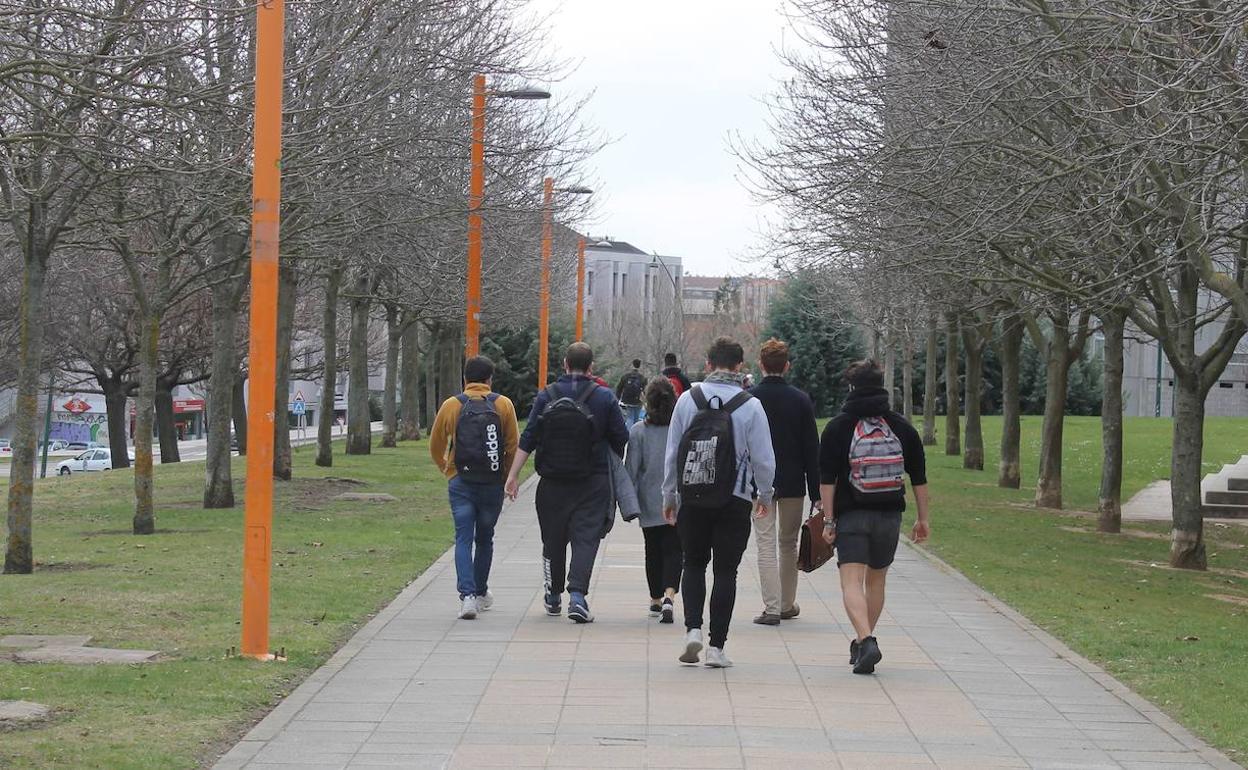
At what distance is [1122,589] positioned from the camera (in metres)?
14.8

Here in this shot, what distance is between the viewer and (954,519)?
2270cm

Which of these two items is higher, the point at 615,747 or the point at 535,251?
the point at 535,251

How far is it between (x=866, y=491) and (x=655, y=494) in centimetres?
231

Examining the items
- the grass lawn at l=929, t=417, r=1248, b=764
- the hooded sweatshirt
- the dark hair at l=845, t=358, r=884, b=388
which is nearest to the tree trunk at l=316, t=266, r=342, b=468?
the grass lawn at l=929, t=417, r=1248, b=764

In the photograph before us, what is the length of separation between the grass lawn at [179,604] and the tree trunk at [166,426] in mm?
20449

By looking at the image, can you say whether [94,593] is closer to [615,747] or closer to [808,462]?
[808,462]

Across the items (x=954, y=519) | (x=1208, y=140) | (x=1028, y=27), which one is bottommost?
(x=954, y=519)

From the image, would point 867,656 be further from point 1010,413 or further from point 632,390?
point 1010,413

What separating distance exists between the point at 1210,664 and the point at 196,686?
602 cm

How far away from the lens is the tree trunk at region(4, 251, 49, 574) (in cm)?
1370

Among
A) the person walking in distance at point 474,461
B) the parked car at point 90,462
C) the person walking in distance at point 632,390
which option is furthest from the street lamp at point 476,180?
the parked car at point 90,462

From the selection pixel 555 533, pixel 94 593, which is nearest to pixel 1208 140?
pixel 555 533

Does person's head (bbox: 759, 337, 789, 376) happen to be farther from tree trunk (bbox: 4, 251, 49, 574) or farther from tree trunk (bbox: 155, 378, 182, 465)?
tree trunk (bbox: 155, 378, 182, 465)

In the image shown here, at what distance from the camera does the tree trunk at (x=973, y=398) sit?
34.8m
